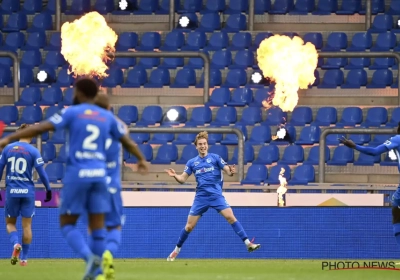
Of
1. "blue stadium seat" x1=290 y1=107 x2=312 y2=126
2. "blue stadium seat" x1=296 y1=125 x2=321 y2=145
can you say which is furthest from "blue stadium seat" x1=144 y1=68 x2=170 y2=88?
"blue stadium seat" x1=296 y1=125 x2=321 y2=145

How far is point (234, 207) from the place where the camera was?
19.8 meters

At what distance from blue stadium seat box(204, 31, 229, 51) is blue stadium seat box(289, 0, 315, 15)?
6.08 feet

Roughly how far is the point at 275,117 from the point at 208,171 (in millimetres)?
7479

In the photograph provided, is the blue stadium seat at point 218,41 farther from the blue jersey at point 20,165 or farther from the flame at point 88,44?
the blue jersey at point 20,165

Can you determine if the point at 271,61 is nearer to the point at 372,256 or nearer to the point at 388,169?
the point at 388,169

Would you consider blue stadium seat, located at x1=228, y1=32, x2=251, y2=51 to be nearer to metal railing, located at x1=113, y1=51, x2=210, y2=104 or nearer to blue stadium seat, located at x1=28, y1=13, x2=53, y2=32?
metal railing, located at x1=113, y1=51, x2=210, y2=104

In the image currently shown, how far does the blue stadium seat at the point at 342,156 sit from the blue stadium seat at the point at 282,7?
4812mm

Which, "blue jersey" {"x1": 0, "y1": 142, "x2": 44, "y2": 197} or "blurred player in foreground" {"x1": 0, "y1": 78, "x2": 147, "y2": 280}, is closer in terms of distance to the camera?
"blurred player in foreground" {"x1": 0, "y1": 78, "x2": 147, "y2": 280}

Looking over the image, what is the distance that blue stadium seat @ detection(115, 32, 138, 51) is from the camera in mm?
27688

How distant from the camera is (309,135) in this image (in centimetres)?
2480

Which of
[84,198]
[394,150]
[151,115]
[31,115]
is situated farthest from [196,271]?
[31,115]

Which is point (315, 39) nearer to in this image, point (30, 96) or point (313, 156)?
point (313, 156)

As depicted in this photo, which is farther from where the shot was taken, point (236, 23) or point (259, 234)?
point (236, 23)

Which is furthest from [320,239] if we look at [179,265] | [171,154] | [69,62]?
[69,62]
